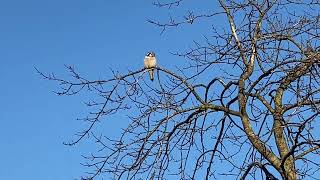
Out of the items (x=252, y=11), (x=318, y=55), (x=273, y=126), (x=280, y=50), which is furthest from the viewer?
(x=252, y=11)

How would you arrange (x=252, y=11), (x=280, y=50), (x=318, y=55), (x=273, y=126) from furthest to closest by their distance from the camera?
1. (x=252, y=11)
2. (x=280, y=50)
3. (x=273, y=126)
4. (x=318, y=55)

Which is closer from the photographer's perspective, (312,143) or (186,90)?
(312,143)

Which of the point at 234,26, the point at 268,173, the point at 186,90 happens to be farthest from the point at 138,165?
the point at 234,26

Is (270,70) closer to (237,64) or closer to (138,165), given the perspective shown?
(237,64)

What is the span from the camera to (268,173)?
20.9 ft

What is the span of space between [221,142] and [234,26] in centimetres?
124

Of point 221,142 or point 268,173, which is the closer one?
point 268,173

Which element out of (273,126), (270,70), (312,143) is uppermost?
(270,70)

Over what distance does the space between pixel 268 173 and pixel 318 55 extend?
127cm

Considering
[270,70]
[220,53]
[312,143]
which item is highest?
[220,53]

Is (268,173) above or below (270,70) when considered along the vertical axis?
below

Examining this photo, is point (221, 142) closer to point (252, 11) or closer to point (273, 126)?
point (273, 126)

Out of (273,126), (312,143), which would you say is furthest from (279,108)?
(312,143)

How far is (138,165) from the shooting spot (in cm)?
689
